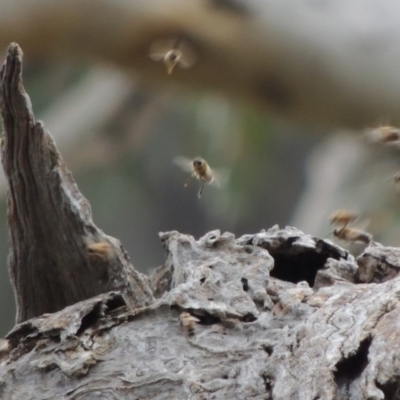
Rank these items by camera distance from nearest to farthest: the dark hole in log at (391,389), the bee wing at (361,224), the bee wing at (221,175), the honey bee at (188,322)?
the dark hole in log at (391,389) → the honey bee at (188,322) → the bee wing at (361,224) → the bee wing at (221,175)

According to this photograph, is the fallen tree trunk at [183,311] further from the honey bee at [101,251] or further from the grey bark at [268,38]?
the grey bark at [268,38]

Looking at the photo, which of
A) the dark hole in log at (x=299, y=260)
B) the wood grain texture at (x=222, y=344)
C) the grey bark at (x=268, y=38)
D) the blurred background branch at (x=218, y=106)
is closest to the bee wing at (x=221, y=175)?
the blurred background branch at (x=218, y=106)

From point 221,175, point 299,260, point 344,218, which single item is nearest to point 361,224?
point 344,218

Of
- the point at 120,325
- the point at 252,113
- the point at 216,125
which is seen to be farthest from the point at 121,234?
the point at 120,325

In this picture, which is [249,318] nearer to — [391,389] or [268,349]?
[268,349]

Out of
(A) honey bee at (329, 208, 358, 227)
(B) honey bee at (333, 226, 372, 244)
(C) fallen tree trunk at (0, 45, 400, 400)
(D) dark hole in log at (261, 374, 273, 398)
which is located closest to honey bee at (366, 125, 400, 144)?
(A) honey bee at (329, 208, 358, 227)

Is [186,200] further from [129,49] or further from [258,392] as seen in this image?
[258,392]
